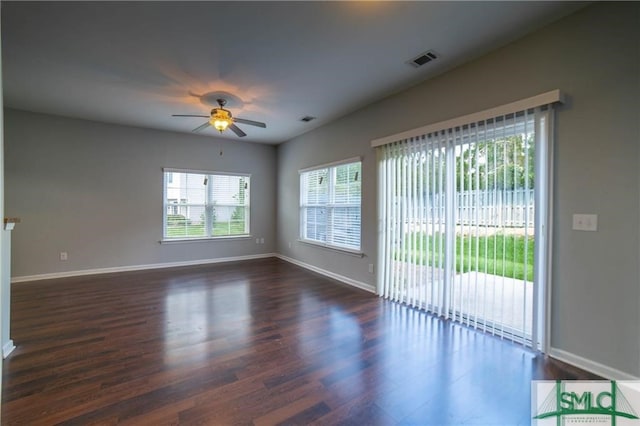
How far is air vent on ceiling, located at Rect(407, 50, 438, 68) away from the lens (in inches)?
107

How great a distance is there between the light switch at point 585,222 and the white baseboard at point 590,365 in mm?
999

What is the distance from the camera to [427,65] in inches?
116

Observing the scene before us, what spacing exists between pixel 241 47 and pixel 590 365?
3920mm

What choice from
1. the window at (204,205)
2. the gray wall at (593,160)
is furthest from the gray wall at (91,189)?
the gray wall at (593,160)

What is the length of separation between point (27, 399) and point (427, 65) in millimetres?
4222

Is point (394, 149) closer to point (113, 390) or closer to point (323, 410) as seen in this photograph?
point (323, 410)

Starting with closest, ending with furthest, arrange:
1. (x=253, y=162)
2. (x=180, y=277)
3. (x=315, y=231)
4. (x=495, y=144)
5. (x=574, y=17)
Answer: (x=574, y=17) → (x=495, y=144) → (x=180, y=277) → (x=315, y=231) → (x=253, y=162)

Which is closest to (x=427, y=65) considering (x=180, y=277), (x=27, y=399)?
(x=27, y=399)

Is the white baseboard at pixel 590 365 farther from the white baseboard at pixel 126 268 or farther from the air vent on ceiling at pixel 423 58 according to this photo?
the white baseboard at pixel 126 268

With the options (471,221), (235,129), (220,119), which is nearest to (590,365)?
(471,221)

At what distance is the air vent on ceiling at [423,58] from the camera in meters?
2.73

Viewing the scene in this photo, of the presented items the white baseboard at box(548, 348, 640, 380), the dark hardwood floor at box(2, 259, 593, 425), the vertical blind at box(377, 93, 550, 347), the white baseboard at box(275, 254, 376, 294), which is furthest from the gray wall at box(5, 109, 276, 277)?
the white baseboard at box(548, 348, 640, 380)
